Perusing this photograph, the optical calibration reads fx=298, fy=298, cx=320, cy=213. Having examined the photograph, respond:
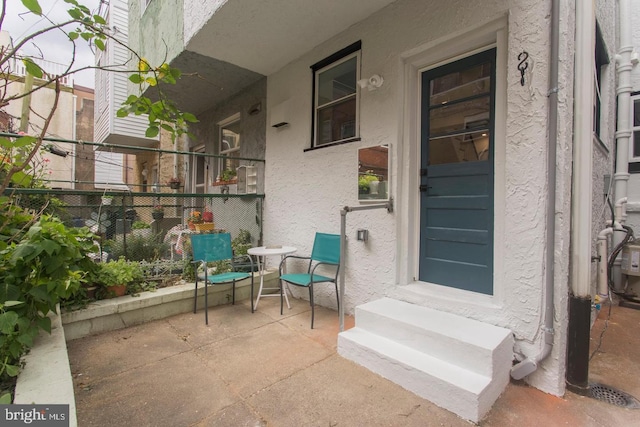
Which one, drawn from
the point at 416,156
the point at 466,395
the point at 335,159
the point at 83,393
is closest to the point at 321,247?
the point at 335,159

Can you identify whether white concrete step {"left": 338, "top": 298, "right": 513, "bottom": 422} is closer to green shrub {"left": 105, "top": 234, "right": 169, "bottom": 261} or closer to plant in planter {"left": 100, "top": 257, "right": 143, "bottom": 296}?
plant in planter {"left": 100, "top": 257, "right": 143, "bottom": 296}

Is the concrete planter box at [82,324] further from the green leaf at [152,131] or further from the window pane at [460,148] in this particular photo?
the window pane at [460,148]

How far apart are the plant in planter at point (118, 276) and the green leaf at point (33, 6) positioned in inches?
115

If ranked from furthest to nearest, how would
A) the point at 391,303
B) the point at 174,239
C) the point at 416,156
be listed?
the point at 174,239 → the point at 416,156 → the point at 391,303

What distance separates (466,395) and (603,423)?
2.94ft

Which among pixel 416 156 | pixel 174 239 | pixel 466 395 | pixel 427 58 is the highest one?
pixel 427 58

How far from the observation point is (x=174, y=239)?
4914 millimetres

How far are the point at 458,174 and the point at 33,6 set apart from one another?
3.15m

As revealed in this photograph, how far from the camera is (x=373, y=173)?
3.50 m

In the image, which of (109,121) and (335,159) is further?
(109,121)

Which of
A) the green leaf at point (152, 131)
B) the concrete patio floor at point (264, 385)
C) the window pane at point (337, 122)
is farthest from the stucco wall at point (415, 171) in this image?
the green leaf at point (152, 131)

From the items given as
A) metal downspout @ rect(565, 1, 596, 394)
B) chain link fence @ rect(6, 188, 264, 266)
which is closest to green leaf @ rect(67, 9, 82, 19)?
chain link fence @ rect(6, 188, 264, 266)

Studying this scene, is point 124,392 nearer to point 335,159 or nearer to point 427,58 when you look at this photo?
point 335,159

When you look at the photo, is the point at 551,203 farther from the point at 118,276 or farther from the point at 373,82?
the point at 118,276
